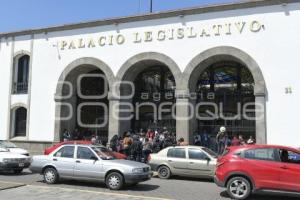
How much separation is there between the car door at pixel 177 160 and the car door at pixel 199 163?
0.76 feet

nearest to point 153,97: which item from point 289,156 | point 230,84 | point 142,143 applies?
point 230,84

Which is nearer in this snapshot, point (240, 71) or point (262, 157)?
point (262, 157)

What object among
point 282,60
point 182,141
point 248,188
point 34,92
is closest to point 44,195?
point 248,188

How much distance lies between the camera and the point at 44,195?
12.3 metres

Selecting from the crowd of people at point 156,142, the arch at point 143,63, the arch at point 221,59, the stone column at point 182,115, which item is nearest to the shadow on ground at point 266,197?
the crowd of people at point 156,142

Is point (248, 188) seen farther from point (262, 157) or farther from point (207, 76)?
point (207, 76)

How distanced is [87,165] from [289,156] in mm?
6299

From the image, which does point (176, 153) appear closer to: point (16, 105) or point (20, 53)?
point (16, 105)

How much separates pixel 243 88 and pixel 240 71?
914mm

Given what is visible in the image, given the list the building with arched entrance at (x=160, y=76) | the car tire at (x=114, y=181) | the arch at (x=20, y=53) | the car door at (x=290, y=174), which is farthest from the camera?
the arch at (x=20, y=53)

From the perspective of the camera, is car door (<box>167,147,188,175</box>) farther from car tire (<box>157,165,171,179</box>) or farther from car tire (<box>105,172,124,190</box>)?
car tire (<box>105,172,124,190</box>)

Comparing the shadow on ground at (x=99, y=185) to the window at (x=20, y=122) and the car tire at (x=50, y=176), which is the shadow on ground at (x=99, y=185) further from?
the window at (x=20, y=122)

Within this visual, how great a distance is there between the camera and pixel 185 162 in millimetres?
16891

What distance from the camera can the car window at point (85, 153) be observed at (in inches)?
569
